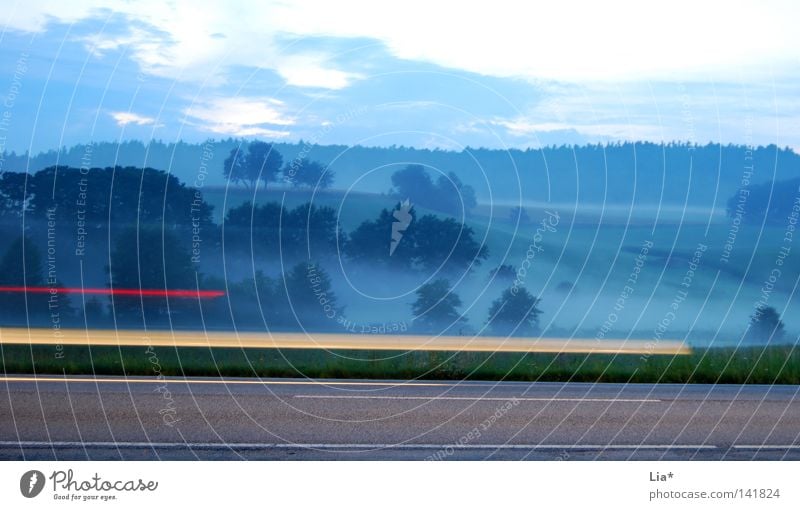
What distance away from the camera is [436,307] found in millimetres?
15367

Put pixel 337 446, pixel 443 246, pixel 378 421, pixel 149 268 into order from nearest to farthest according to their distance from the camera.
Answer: pixel 337 446
pixel 378 421
pixel 443 246
pixel 149 268

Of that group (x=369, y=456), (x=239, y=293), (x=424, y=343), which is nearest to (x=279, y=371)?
(x=239, y=293)

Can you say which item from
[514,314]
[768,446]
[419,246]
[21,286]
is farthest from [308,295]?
[768,446]

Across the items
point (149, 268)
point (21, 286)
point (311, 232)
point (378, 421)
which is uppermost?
point (311, 232)

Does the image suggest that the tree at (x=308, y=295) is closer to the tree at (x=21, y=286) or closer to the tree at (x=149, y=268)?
the tree at (x=149, y=268)

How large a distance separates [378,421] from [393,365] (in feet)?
21.3

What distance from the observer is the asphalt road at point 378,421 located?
883 centimetres

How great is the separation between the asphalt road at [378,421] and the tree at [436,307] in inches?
45.3

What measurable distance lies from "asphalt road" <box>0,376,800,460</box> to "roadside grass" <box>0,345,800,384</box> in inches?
66.0

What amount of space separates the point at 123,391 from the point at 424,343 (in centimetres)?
598

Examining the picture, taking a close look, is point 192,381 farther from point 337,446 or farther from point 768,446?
point 768,446

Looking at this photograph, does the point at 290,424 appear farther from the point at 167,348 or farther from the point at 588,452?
the point at 167,348

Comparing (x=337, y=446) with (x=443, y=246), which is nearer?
(x=337, y=446)

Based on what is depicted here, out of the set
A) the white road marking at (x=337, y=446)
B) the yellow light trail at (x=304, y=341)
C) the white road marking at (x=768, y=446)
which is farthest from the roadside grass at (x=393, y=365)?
the white road marking at (x=337, y=446)
